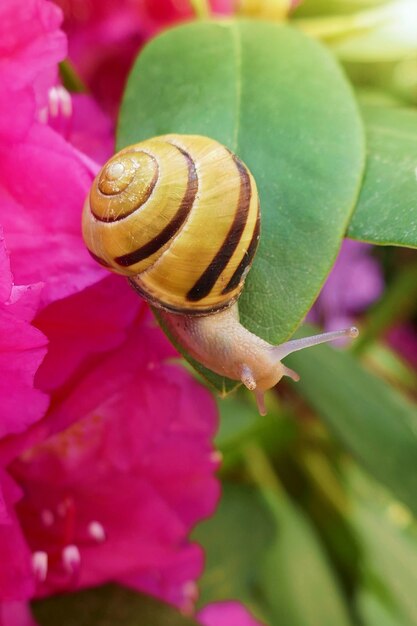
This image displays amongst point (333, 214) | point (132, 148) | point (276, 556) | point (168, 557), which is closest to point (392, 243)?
point (333, 214)

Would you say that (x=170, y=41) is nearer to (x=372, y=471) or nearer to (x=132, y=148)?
(x=132, y=148)

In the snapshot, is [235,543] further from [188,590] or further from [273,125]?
[273,125]

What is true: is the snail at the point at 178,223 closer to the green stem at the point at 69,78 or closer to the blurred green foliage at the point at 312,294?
the blurred green foliage at the point at 312,294

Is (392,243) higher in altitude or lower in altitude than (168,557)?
higher

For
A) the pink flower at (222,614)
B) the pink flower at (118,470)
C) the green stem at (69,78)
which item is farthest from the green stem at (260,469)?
the green stem at (69,78)

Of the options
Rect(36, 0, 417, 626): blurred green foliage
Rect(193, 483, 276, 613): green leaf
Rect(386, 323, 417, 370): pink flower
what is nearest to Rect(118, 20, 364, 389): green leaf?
Rect(36, 0, 417, 626): blurred green foliage
